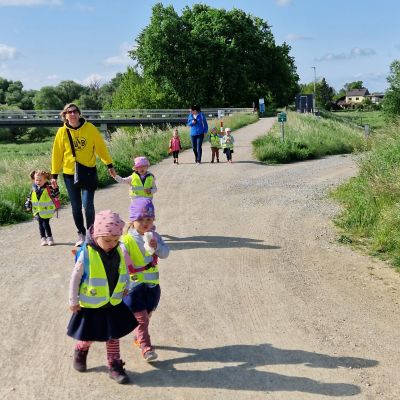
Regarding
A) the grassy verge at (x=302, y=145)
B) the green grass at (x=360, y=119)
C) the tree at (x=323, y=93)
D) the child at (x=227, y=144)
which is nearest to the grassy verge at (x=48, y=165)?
the child at (x=227, y=144)

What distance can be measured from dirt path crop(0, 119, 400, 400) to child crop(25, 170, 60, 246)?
264 millimetres

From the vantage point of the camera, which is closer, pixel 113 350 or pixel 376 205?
pixel 113 350

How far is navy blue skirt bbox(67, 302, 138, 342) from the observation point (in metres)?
4.12

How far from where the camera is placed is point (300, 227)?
9.31 m

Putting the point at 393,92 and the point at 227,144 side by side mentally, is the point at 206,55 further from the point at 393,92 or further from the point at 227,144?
the point at 227,144

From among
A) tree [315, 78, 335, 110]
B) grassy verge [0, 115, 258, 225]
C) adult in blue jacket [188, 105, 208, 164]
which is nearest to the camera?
grassy verge [0, 115, 258, 225]

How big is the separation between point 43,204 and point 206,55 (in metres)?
53.3

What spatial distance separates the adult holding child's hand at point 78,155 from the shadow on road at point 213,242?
140 centimetres

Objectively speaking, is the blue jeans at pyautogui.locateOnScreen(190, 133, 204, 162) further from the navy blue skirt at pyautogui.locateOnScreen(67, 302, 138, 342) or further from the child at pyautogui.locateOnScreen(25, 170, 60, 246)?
the navy blue skirt at pyautogui.locateOnScreen(67, 302, 138, 342)

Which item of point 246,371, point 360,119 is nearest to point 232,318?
point 246,371

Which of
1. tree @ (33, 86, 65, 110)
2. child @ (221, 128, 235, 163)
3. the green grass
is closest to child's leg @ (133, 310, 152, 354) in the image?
child @ (221, 128, 235, 163)

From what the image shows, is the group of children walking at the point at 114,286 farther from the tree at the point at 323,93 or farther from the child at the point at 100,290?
the tree at the point at 323,93

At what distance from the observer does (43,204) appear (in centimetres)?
838

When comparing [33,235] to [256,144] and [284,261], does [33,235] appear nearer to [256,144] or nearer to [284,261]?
[284,261]
